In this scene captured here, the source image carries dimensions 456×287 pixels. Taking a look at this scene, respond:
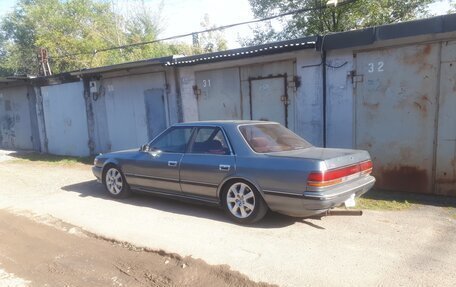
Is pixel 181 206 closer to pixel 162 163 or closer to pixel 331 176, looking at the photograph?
pixel 162 163

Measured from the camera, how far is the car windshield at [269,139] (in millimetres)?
5250

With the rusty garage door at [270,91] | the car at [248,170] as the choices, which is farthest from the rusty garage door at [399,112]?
the car at [248,170]

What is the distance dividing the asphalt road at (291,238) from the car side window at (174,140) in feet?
3.26

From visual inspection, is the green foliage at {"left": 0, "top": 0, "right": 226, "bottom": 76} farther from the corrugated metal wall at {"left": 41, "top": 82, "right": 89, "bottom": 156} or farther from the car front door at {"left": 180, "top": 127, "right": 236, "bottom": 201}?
the car front door at {"left": 180, "top": 127, "right": 236, "bottom": 201}

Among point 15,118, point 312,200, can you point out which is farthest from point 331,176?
point 15,118

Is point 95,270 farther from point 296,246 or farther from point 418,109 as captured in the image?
point 418,109

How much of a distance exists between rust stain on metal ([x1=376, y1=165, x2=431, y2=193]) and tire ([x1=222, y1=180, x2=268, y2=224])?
11.1 ft

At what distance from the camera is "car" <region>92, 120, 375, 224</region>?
4.54 m

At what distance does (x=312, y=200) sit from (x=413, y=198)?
310 centimetres

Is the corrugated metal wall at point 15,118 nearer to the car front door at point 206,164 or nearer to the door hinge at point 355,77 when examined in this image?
the car front door at point 206,164

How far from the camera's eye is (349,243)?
437 centimetres

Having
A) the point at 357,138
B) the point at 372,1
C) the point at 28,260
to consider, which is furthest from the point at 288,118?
the point at 372,1

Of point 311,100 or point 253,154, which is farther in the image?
point 311,100

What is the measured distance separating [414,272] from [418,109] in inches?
156
